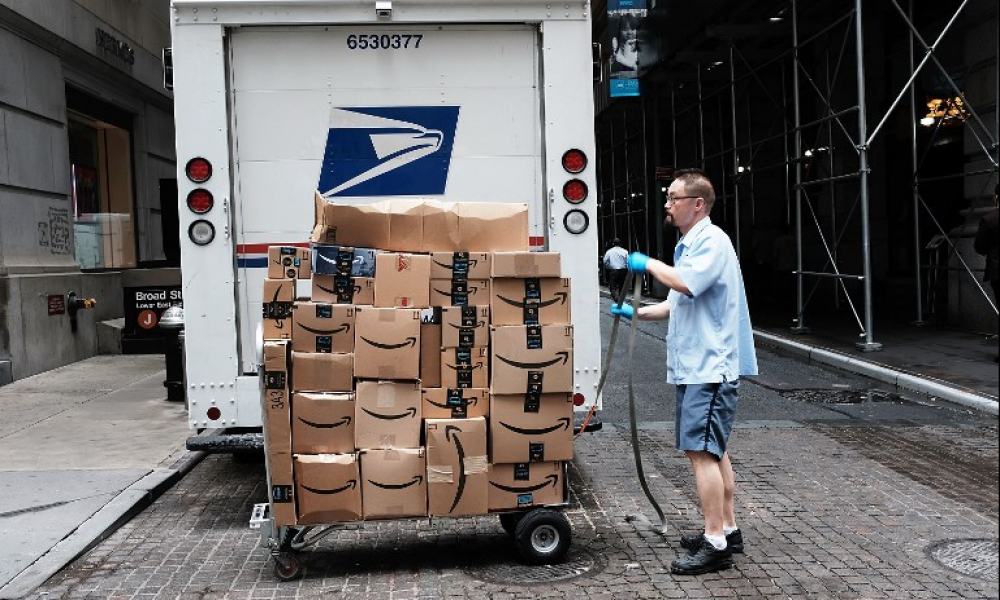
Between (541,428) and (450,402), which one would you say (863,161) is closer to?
(541,428)

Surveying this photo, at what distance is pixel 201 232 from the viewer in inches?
231

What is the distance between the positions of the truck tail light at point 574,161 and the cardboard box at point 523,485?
1944 millimetres

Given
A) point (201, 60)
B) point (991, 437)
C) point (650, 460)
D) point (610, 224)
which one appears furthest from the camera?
point (610, 224)

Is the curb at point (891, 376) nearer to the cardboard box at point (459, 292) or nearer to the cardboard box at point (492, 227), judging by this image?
the cardboard box at point (492, 227)

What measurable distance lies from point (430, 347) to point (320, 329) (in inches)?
21.5

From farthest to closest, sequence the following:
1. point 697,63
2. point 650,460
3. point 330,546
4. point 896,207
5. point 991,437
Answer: point 697,63, point 896,207, point 991,437, point 650,460, point 330,546

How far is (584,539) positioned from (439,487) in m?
1.09

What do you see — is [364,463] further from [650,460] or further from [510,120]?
[650,460]

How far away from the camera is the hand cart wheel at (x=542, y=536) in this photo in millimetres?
4914

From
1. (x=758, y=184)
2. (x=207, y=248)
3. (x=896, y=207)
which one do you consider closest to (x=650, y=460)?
(x=207, y=248)

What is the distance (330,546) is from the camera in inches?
211

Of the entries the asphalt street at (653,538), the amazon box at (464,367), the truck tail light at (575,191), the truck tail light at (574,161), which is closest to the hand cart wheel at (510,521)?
the asphalt street at (653,538)

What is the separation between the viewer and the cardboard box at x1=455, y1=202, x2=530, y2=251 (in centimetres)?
497

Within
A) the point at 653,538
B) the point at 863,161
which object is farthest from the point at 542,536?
the point at 863,161
